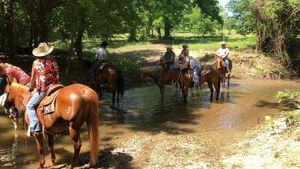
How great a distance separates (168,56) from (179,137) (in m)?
5.92

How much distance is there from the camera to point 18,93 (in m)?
9.02

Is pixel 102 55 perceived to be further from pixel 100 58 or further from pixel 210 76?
pixel 210 76

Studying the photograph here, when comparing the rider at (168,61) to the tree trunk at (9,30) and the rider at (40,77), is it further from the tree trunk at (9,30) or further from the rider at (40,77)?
the tree trunk at (9,30)

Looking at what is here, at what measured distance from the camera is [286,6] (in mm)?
21672

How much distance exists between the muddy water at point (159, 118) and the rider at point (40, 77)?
1200 mm

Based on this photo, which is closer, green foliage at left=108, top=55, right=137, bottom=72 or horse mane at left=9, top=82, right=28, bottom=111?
horse mane at left=9, top=82, right=28, bottom=111

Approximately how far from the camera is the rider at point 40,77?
7746 mm

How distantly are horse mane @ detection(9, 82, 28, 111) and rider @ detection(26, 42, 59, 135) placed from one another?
0.98m

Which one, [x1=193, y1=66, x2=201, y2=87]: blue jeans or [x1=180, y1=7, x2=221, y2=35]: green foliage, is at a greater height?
[x1=180, y1=7, x2=221, y2=35]: green foliage

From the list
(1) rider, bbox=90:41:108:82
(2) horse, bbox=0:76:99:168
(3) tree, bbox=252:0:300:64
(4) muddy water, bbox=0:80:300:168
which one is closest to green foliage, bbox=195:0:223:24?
(3) tree, bbox=252:0:300:64

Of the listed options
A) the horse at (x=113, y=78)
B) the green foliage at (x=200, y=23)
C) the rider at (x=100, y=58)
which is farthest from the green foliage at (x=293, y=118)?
the green foliage at (x=200, y=23)

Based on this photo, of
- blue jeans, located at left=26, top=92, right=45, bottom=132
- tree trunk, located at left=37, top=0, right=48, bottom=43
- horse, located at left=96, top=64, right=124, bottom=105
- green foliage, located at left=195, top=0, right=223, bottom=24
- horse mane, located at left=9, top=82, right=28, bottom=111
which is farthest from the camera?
green foliage, located at left=195, top=0, right=223, bottom=24

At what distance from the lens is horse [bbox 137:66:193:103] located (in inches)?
591

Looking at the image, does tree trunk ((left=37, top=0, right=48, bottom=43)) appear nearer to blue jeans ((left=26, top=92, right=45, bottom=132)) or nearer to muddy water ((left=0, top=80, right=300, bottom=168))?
muddy water ((left=0, top=80, right=300, bottom=168))
